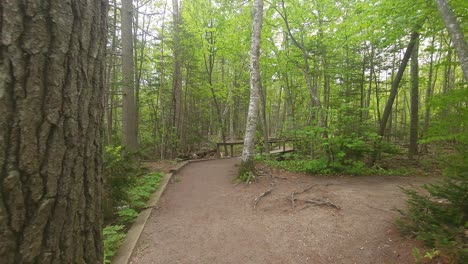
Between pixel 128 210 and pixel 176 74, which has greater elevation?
pixel 176 74

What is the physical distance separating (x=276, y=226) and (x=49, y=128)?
449 centimetres

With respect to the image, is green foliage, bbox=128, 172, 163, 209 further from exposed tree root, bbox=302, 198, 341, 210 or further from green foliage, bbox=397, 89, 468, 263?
green foliage, bbox=397, 89, 468, 263

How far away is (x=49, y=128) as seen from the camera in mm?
1045

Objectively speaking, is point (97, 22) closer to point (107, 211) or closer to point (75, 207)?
point (75, 207)

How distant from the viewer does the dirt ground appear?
3764 millimetres

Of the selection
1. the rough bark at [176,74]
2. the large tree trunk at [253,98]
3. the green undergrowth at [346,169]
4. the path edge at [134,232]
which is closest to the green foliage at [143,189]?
the path edge at [134,232]

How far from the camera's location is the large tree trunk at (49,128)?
0.94m

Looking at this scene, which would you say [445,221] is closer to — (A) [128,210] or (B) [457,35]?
(B) [457,35]

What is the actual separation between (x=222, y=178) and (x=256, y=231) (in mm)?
4088

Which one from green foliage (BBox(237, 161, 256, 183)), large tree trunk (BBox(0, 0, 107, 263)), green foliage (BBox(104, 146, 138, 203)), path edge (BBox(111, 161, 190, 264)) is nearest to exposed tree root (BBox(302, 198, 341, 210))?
green foliage (BBox(237, 161, 256, 183))

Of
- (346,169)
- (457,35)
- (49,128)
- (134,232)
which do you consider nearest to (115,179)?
(134,232)

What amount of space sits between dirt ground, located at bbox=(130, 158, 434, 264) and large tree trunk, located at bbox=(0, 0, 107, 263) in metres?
3.00

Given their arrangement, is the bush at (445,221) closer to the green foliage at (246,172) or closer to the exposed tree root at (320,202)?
the exposed tree root at (320,202)

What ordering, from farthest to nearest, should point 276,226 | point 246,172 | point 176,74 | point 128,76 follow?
point 176,74 → point 128,76 → point 246,172 → point 276,226
